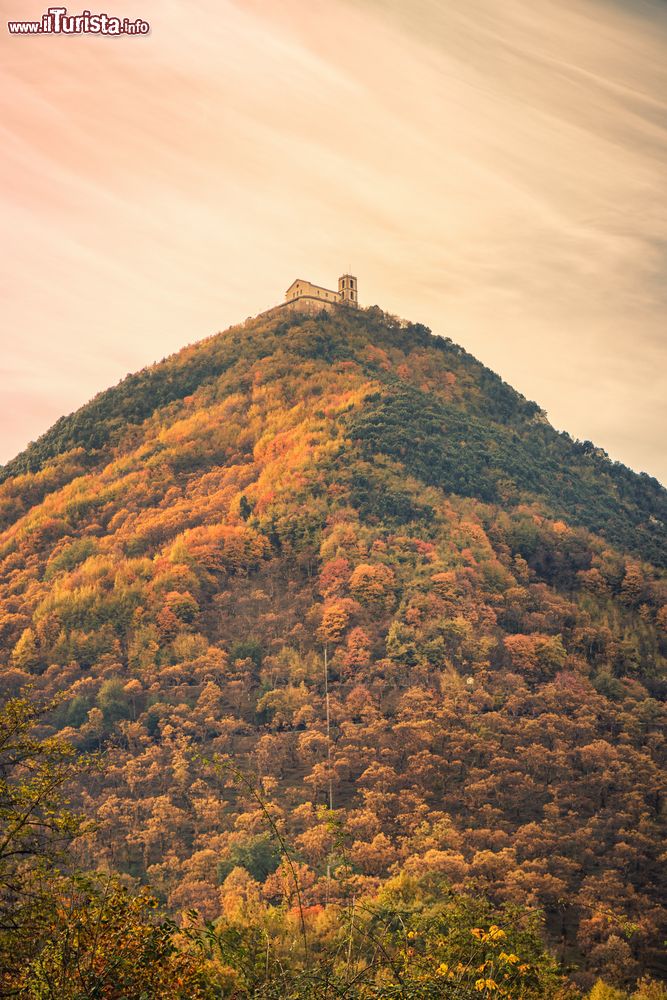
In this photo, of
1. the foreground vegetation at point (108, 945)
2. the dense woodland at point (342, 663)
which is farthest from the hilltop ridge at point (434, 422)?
the foreground vegetation at point (108, 945)

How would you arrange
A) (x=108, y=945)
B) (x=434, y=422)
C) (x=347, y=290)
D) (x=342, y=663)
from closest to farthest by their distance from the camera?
(x=108, y=945) < (x=342, y=663) < (x=434, y=422) < (x=347, y=290)

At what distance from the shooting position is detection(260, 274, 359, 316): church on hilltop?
141m

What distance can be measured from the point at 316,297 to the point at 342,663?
74147mm

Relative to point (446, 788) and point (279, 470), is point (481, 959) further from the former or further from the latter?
point (279, 470)

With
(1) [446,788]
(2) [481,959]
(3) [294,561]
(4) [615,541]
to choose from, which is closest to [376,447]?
(3) [294,561]

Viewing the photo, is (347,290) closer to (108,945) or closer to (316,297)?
(316,297)

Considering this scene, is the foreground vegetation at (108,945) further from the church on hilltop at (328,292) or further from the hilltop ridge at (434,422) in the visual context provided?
the church on hilltop at (328,292)

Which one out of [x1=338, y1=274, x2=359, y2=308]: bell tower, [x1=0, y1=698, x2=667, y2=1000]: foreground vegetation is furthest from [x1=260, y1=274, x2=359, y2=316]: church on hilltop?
[x1=0, y1=698, x2=667, y2=1000]: foreground vegetation

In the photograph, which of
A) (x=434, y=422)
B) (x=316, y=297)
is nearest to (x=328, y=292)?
(x=316, y=297)

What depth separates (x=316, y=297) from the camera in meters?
142

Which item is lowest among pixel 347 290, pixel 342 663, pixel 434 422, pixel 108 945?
pixel 108 945

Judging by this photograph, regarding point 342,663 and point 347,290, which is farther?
point 347,290

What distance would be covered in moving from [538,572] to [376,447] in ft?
85.9

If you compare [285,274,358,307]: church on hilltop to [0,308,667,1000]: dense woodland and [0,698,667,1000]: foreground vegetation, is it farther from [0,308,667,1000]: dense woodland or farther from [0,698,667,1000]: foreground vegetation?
[0,698,667,1000]: foreground vegetation
